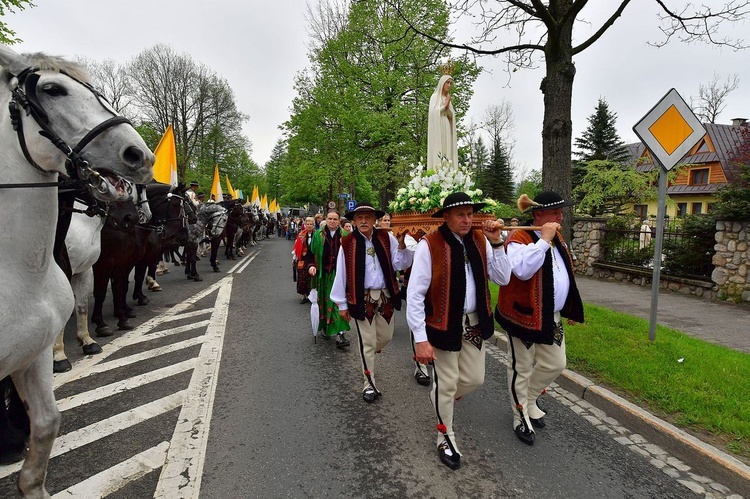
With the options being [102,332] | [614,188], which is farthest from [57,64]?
[614,188]

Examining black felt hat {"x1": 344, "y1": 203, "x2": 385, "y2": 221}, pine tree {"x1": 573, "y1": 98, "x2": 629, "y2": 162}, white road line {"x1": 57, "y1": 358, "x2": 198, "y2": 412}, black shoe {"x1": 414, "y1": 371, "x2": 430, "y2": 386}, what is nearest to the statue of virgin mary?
black felt hat {"x1": 344, "y1": 203, "x2": 385, "y2": 221}

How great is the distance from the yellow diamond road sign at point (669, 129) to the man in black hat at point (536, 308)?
9.53ft

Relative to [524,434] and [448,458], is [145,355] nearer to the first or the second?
[448,458]

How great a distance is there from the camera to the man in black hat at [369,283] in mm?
4469

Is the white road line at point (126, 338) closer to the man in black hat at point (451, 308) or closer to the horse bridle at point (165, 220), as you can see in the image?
the horse bridle at point (165, 220)

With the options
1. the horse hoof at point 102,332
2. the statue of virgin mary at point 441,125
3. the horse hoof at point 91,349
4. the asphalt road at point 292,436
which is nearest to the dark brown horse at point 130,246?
the horse hoof at point 102,332

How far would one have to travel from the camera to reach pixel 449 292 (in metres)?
3.22

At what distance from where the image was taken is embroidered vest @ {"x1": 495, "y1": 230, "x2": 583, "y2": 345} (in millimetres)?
3506

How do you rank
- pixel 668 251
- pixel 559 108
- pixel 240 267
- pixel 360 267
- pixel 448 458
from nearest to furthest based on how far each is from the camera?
pixel 448 458 < pixel 360 267 < pixel 559 108 < pixel 668 251 < pixel 240 267

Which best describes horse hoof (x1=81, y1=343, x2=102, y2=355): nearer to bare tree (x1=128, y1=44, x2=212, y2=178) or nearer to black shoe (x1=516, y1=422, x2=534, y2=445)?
black shoe (x1=516, y1=422, x2=534, y2=445)

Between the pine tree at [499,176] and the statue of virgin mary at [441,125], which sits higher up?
the pine tree at [499,176]

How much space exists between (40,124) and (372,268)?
10.1 feet

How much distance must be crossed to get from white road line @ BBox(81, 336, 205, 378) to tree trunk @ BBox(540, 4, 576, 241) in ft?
21.4

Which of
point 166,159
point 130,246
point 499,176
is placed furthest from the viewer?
point 499,176
